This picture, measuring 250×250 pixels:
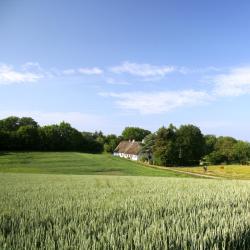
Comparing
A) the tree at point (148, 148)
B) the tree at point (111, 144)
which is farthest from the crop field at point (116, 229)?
the tree at point (111, 144)

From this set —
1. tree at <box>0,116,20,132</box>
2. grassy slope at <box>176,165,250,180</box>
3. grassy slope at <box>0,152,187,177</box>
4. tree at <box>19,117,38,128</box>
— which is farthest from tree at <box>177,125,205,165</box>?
tree at <box>19,117,38,128</box>

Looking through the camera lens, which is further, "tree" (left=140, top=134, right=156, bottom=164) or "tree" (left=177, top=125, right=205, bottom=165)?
"tree" (left=140, top=134, right=156, bottom=164)

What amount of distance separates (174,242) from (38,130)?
346 feet

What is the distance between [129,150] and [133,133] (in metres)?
37.8

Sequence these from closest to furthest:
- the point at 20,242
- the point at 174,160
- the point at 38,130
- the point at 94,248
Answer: the point at 94,248 → the point at 20,242 → the point at 174,160 → the point at 38,130

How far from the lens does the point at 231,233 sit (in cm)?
571

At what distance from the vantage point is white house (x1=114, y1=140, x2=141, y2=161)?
12904cm

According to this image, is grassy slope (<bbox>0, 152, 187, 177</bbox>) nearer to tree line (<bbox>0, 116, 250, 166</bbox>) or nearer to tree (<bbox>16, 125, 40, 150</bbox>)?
tree (<bbox>16, 125, 40, 150</bbox>)

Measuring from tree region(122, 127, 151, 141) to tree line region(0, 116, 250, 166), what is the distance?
42.3 m

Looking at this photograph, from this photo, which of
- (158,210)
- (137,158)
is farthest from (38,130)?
(158,210)

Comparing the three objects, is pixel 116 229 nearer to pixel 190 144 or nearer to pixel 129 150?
pixel 190 144

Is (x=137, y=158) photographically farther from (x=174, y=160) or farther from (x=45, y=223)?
(x=45, y=223)

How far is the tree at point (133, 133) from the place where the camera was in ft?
560

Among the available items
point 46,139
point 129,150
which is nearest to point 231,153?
point 129,150
